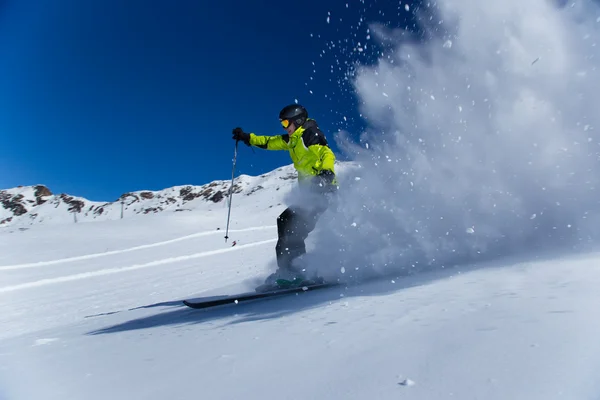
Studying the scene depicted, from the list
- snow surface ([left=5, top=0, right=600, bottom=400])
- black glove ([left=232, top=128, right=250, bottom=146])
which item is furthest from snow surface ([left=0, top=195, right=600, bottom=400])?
black glove ([left=232, top=128, right=250, bottom=146])

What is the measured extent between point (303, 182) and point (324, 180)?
12.9 inches

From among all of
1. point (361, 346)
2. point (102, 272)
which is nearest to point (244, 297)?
point (361, 346)

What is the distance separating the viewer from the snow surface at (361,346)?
153 cm

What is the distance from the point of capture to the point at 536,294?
259cm

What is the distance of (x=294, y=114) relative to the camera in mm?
5531

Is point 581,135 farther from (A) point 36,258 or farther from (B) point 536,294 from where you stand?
(A) point 36,258

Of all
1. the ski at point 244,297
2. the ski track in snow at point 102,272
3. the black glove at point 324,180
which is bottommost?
the ski at point 244,297

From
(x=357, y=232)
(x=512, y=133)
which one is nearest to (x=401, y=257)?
(x=357, y=232)

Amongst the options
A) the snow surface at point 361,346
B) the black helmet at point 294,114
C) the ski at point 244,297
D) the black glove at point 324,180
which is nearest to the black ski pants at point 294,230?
the black glove at point 324,180

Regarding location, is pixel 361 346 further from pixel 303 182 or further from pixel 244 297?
pixel 303 182

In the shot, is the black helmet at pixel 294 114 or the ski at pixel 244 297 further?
the black helmet at pixel 294 114

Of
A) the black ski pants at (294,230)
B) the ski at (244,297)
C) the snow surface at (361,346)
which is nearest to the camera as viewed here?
the snow surface at (361,346)

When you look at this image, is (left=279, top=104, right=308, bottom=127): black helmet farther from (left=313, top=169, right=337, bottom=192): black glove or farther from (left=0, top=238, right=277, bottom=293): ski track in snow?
(left=0, top=238, right=277, bottom=293): ski track in snow

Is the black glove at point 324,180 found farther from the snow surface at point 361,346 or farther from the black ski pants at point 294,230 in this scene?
the snow surface at point 361,346
